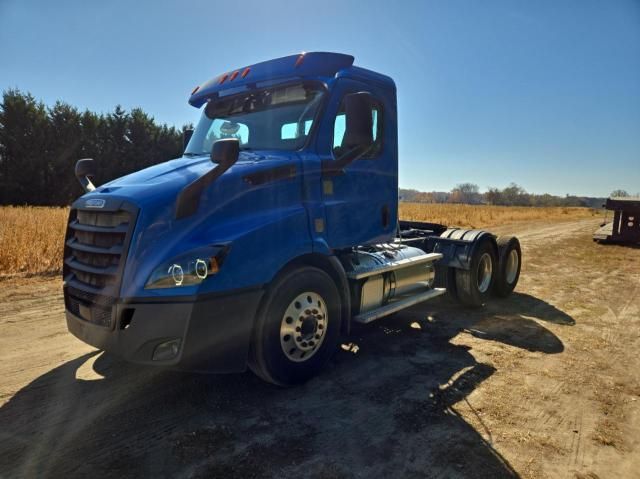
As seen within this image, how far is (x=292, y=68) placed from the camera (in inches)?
147


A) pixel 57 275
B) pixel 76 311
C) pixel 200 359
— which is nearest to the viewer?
pixel 200 359

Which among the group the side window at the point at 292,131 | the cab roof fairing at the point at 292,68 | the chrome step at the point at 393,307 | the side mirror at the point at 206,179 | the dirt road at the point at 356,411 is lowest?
the dirt road at the point at 356,411

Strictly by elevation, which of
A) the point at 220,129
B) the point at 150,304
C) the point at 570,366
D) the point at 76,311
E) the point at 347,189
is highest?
the point at 220,129

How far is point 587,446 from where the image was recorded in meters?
2.67

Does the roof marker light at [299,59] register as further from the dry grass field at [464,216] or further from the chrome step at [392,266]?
the dry grass field at [464,216]

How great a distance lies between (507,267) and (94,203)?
6.49 meters

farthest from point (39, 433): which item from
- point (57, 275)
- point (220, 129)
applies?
point (57, 275)

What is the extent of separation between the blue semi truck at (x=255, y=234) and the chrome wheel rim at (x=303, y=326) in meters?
0.01

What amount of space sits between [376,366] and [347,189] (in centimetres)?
184

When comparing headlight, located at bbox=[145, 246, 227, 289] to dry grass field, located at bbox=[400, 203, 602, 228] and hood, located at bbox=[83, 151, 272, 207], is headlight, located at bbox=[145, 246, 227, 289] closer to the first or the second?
hood, located at bbox=[83, 151, 272, 207]

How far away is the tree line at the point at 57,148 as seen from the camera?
29.9 metres

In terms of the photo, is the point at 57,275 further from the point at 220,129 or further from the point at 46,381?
the point at 220,129

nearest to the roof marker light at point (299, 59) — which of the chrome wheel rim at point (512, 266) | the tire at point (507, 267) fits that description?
the tire at point (507, 267)

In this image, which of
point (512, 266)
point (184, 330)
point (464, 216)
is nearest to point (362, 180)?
point (184, 330)
